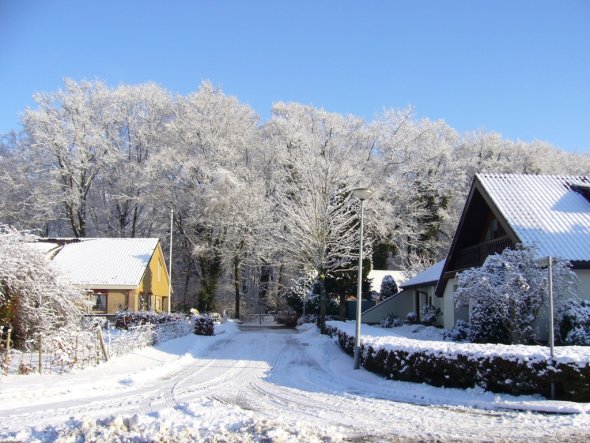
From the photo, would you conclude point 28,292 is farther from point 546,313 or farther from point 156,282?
point 156,282

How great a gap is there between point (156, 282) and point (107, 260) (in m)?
4.80

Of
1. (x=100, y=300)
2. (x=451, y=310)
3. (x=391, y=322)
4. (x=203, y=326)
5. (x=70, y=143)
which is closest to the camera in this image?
(x=451, y=310)

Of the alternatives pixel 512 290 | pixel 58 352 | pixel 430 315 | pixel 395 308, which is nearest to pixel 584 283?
pixel 512 290

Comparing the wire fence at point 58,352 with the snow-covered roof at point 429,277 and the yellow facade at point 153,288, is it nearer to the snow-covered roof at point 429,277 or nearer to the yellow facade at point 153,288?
the snow-covered roof at point 429,277

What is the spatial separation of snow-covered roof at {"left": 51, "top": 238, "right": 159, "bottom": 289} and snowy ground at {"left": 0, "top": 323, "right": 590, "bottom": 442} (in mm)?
17510

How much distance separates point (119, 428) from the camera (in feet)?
25.6

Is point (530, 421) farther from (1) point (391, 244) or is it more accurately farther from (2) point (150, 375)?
(1) point (391, 244)

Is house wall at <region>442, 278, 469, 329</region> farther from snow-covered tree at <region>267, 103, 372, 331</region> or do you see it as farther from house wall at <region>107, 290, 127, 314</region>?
house wall at <region>107, 290, 127, 314</region>

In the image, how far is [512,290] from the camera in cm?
1566

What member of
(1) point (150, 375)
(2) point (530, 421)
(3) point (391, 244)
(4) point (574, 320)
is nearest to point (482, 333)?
(4) point (574, 320)

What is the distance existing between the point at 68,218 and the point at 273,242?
1983 cm

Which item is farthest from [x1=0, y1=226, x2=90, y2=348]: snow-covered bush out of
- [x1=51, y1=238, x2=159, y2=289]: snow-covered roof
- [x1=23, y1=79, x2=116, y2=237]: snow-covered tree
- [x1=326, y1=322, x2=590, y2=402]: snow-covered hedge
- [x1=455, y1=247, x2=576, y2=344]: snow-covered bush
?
[x1=23, y1=79, x2=116, y2=237]: snow-covered tree

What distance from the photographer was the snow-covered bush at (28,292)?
50.6 ft

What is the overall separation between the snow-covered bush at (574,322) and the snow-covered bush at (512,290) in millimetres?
405
